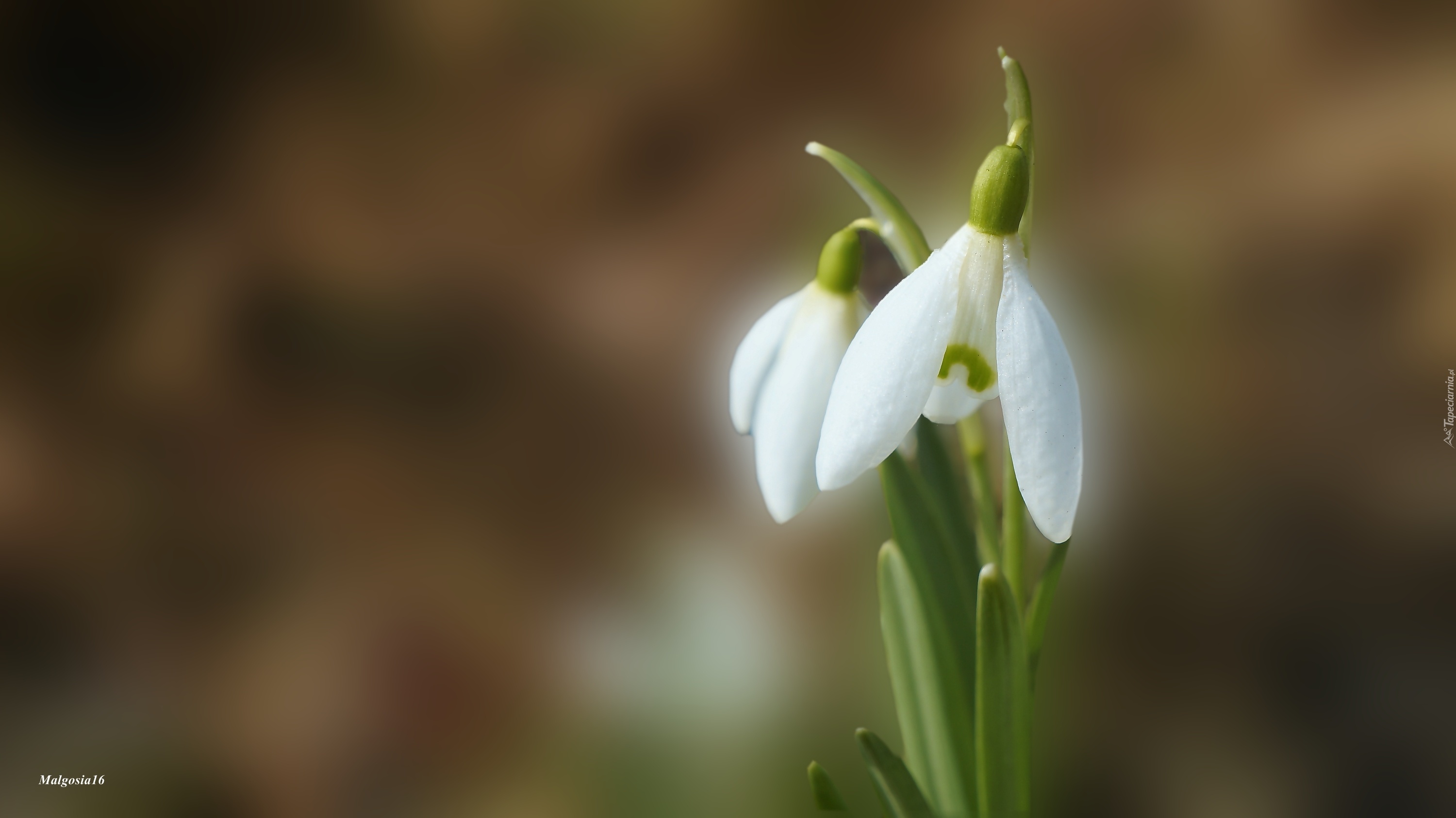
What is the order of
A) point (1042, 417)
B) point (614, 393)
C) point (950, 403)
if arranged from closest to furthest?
point (1042, 417) → point (950, 403) → point (614, 393)

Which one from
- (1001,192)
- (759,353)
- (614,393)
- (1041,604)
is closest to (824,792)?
(1041,604)

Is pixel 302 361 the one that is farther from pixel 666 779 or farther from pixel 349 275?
pixel 666 779

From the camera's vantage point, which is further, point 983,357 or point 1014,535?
point 1014,535

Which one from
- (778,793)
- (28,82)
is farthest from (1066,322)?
(28,82)

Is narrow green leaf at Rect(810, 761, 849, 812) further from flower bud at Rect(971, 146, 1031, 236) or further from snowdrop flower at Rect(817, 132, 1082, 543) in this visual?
flower bud at Rect(971, 146, 1031, 236)

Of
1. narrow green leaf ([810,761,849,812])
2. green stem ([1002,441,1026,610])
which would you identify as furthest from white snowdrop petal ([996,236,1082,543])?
narrow green leaf ([810,761,849,812])

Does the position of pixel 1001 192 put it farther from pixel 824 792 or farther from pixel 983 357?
pixel 824 792
